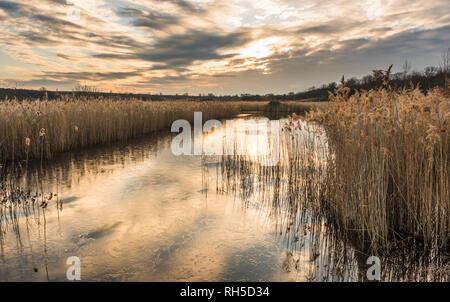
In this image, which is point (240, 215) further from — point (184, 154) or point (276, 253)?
point (184, 154)

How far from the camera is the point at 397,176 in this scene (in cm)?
463

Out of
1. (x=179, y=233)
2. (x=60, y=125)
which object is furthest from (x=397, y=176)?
(x=60, y=125)

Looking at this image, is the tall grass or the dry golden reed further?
the dry golden reed

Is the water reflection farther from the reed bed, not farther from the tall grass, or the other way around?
the reed bed

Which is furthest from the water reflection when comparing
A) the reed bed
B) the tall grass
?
the reed bed

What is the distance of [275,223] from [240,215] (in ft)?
2.43

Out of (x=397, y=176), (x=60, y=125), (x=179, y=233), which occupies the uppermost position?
(x=60, y=125)

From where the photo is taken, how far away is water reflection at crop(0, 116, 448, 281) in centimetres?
349

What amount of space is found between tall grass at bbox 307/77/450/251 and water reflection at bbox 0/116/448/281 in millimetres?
494

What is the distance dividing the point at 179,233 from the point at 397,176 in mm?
3823

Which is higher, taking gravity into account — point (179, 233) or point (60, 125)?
point (60, 125)

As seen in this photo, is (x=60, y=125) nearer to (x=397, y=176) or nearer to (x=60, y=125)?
(x=60, y=125)

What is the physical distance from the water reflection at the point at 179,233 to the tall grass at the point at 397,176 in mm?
494
